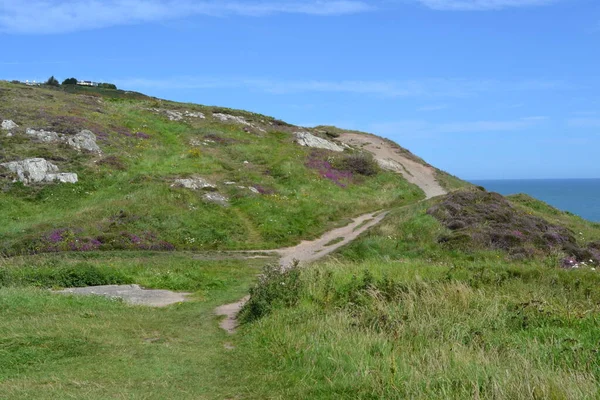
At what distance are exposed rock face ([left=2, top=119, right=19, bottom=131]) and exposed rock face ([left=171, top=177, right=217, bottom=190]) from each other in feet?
60.1

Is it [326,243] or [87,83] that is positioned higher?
[87,83]

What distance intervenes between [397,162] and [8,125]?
4046cm

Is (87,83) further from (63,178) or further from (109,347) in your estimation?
(109,347)

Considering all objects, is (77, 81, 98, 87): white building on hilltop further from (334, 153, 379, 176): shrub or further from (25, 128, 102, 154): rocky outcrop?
(334, 153, 379, 176): shrub

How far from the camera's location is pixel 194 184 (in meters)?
40.9

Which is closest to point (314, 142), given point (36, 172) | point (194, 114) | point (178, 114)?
point (194, 114)

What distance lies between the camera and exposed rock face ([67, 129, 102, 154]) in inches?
1865

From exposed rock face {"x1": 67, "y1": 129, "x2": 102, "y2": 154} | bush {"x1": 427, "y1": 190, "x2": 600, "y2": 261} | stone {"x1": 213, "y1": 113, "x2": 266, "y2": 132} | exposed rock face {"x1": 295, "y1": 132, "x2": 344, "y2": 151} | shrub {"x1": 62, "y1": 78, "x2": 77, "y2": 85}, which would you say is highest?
shrub {"x1": 62, "y1": 78, "x2": 77, "y2": 85}

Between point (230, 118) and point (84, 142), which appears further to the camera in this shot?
point (230, 118)

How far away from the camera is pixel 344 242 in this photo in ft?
108

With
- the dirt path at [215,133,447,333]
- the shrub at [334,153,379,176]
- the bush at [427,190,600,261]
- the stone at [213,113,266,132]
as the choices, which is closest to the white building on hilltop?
the stone at [213,113,266,132]

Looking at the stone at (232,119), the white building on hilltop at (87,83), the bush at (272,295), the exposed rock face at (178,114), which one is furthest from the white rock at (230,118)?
the bush at (272,295)

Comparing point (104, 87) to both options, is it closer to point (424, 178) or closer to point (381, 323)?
point (424, 178)

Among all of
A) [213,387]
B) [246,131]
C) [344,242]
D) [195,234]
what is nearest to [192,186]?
[195,234]
